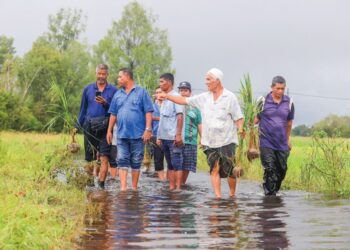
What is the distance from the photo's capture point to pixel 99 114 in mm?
12750

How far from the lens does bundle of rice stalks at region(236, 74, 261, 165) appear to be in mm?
11078

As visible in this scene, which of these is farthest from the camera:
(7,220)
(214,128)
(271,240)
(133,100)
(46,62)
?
(46,62)

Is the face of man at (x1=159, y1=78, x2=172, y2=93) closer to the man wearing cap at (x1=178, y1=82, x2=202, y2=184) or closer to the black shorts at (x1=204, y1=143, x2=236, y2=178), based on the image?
the man wearing cap at (x1=178, y1=82, x2=202, y2=184)

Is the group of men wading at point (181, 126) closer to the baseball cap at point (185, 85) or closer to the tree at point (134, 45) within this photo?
the baseball cap at point (185, 85)

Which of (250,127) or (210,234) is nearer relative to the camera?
(210,234)

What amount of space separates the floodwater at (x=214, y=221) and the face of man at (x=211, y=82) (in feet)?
5.40

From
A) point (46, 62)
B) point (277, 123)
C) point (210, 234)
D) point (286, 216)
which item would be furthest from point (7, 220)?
point (46, 62)

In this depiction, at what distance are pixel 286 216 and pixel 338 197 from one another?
9.78 feet

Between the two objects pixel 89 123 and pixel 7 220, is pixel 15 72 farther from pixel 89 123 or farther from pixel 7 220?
pixel 7 220

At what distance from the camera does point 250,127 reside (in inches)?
445

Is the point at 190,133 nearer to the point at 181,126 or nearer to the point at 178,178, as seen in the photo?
the point at 181,126

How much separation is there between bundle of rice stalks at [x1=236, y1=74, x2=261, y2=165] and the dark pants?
0.32 m

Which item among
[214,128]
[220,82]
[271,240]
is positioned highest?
[220,82]

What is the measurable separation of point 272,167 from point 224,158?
113cm
